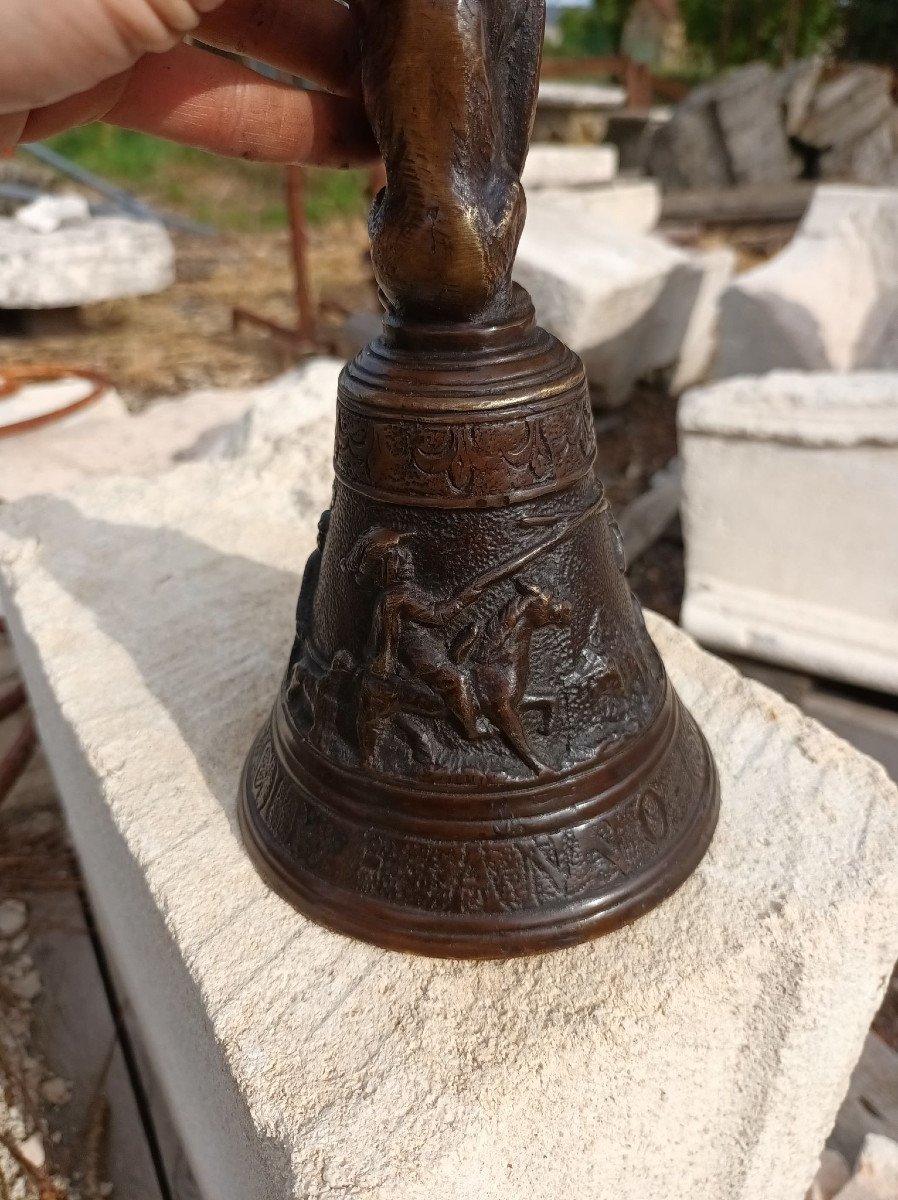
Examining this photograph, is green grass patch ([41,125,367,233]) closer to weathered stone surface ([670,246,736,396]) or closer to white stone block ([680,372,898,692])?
weathered stone surface ([670,246,736,396])

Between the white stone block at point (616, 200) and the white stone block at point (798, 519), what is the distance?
2782 mm

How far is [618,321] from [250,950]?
3.22 meters

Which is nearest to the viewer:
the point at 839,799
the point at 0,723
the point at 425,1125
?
the point at 425,1125

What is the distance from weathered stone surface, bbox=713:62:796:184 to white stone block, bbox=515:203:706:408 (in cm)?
420

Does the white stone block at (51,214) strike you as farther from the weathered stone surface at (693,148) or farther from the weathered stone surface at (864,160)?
the weathered stone surface at (864,160)

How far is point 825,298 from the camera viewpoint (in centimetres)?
334

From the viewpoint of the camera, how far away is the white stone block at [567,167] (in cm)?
572

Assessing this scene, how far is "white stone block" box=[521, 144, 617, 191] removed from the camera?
5724 millimetres

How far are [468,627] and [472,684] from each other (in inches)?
2.3

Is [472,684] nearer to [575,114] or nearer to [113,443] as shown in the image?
[113,443]

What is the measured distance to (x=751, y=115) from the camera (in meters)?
7.84

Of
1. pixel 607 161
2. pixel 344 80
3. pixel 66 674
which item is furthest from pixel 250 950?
pixel 607 161

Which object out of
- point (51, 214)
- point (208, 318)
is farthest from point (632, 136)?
point (51, 214)

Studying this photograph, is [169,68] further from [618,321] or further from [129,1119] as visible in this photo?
[618,321]
